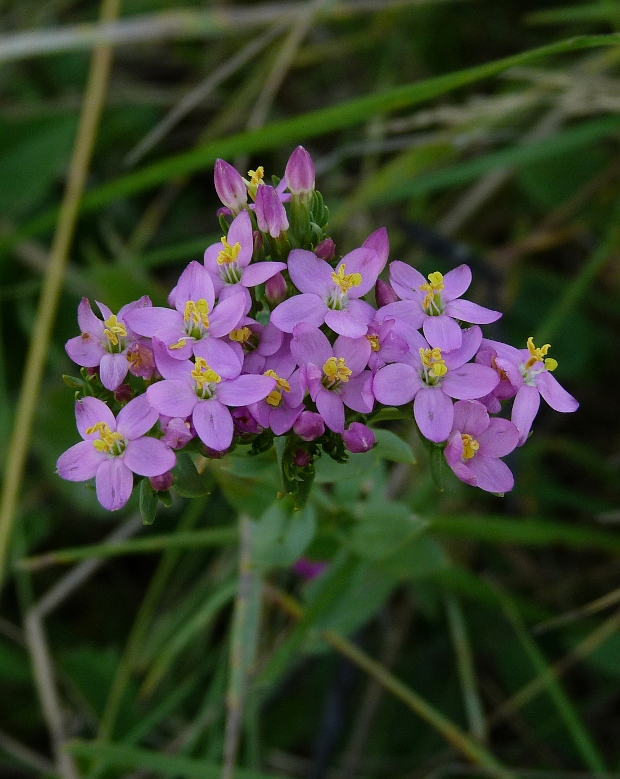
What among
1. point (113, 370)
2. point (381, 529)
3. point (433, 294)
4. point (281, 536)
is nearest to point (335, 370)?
point (433, 294)

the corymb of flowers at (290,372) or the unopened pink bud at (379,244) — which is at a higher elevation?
the unopened pink bud at (379,244)

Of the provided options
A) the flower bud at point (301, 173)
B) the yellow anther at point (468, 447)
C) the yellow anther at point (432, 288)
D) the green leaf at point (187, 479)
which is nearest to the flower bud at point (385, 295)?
the yellow anther at point (432, 288)

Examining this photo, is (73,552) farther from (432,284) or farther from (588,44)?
(588,44)

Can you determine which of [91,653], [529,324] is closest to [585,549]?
[529,324]

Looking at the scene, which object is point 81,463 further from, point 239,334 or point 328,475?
point 328,475

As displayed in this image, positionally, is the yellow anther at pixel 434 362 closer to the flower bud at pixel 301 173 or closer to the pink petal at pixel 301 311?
the pink petal at pixel 301 311
